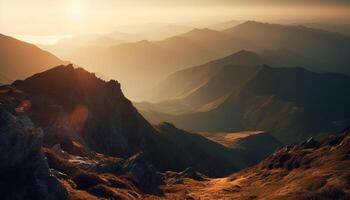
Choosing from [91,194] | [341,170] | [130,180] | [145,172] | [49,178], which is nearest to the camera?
[49,178]

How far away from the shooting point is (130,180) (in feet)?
496

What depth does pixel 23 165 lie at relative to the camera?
324 feet

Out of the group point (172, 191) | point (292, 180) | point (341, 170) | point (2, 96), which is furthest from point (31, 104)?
point (341, 170)

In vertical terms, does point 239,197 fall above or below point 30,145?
below

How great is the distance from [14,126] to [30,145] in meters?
5.68

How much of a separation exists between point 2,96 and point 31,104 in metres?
13.0

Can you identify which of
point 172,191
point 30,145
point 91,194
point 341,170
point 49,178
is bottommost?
point 172,191

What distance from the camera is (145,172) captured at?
168 meters

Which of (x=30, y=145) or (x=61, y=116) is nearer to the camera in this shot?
(x=30, y=145)

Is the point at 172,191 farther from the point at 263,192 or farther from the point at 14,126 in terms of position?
the point at 14,126

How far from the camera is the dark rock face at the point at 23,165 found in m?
92.2

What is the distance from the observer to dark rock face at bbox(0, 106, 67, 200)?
92.2 m

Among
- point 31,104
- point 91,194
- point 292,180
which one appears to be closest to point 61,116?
point 31,104

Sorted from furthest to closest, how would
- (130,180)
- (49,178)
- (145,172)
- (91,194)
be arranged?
(145,172) → (130,180) → (91,194) → (49,178)
